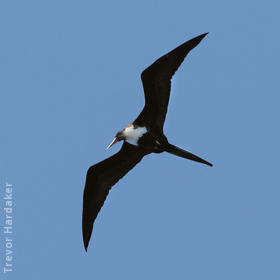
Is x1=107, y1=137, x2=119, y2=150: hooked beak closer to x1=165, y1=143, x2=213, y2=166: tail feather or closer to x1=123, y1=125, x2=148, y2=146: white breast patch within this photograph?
x1=123, y1=125, x2=148, y2=146: white breast patch

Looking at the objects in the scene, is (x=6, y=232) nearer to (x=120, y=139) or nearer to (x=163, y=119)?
(x=120, y=139)

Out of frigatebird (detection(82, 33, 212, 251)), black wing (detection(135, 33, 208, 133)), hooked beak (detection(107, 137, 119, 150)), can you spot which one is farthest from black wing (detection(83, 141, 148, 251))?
black wing (detection(135, 33, 208, 133))

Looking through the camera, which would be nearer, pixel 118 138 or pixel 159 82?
pixel 159 82

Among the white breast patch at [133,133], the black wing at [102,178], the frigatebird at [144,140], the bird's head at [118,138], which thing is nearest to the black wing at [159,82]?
the frigatebird at [144,140]

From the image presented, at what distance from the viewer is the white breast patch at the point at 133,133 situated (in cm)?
1195

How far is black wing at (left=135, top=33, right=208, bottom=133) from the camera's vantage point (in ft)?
36.9

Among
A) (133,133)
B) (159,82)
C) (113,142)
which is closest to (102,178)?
(113,142)

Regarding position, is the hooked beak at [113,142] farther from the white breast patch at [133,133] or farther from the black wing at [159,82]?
the black wing at [159,82]

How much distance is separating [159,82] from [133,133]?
958 millimetres

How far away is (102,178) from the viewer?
491 inches

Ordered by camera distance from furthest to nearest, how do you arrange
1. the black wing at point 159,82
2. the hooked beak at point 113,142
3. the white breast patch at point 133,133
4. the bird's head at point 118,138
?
the hooked beak at point 113,142
the bird's head at point 118,138
the white breast patch at point 133,133
the black wing at point 159,82

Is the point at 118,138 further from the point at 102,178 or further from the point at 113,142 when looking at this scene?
the point at 102,178

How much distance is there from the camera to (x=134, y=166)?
12.5m

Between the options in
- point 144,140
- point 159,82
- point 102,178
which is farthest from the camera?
point 102,178
